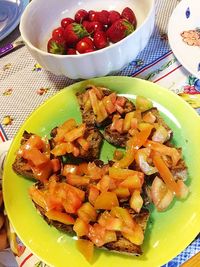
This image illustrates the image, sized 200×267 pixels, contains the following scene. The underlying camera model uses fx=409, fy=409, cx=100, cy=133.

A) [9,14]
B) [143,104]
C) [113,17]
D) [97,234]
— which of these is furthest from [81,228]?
[9,14]

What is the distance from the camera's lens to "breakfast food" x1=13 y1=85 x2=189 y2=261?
0.78 m

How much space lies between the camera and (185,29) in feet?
3.61

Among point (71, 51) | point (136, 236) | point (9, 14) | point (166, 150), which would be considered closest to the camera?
point (136, 236)

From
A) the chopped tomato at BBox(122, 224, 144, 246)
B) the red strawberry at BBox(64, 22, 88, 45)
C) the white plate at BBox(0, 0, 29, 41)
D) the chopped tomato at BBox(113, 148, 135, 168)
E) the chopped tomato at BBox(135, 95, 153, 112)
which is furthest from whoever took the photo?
the white plate at BBox(0, 0, 29, 41)

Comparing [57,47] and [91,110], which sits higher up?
[57,47]

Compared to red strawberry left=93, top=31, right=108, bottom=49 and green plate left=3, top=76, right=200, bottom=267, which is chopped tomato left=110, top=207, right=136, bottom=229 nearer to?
green plate left=3, top=76, right=200, bottom=267

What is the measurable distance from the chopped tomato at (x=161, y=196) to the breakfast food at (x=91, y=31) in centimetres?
42

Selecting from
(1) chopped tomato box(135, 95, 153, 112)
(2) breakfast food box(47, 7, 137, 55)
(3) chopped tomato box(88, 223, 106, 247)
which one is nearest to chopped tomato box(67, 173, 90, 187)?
(3) chopped tomato box(88, 223, 106, 247)

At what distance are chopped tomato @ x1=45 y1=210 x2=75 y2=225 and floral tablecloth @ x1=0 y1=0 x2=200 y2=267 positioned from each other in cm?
27

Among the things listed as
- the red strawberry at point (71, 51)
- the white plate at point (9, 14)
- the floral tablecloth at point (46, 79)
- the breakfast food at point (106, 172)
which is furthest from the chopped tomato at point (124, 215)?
the white plate at point (9, 14)

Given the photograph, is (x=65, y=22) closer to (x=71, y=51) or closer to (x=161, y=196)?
(x=71, y=51)

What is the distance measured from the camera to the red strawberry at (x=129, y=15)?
1114 mm

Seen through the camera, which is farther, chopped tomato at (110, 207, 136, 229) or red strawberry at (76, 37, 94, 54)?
red strawberry at (76, 37, 94, 54)

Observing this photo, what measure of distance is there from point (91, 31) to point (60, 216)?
535 mm
